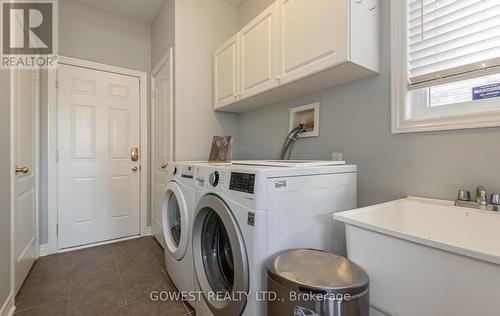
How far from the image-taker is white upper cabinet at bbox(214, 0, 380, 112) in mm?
1214

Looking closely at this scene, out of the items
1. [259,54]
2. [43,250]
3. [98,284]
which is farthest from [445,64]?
[43,250]

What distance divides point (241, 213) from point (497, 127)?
116cm

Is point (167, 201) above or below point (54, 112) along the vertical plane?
below

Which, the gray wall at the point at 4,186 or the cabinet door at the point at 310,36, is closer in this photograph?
the cabinet door at the point at 310,36

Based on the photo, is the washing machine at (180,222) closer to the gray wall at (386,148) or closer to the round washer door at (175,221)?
the round washer door at (175,221)

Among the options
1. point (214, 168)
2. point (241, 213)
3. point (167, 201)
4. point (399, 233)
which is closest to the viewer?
point (399, 233)

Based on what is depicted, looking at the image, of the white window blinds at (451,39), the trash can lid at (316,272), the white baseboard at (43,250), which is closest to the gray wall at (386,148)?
the white window blinds at (451,39)

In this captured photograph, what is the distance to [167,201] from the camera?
1827mm

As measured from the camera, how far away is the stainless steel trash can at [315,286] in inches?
27.7

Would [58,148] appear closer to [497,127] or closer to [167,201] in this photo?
[167,201]

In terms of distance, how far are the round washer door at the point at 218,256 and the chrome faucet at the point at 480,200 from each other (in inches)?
39.7

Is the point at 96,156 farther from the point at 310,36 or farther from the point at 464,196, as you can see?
the point at 464,196

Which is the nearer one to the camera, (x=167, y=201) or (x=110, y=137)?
(x=167, y=201)

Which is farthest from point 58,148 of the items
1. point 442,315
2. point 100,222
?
point 442,315
